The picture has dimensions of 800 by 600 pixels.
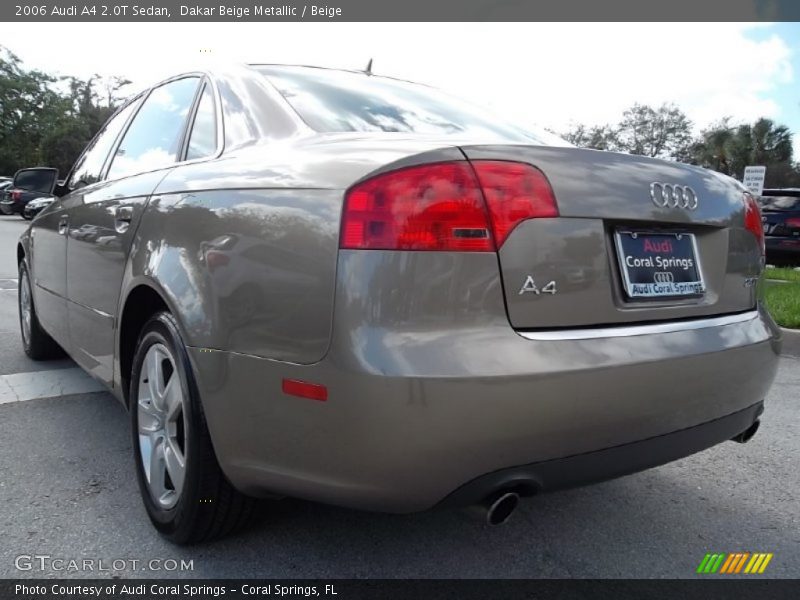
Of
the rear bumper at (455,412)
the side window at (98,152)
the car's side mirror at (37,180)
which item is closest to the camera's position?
the rear bumper at (455,412)

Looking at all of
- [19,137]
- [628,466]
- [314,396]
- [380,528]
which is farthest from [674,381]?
[19,137]

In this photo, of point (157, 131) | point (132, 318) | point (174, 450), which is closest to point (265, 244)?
point (174, 450)

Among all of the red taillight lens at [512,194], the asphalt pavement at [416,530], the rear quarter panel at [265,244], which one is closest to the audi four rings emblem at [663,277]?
the red taillight lens at [512,194]

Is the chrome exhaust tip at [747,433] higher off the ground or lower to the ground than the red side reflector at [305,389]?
lower

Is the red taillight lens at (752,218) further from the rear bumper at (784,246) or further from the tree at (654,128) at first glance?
the tree at (654,128)

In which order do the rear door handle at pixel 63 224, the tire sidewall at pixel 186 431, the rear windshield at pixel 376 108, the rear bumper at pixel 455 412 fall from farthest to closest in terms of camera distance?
the rear door handle at pixel 63 224 < the rear windshield at pixel 376 108 < the tire sidewall at pixel 186 431 < the rear bumper at pixel 455 412

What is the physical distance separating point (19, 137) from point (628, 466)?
60681 millimetres

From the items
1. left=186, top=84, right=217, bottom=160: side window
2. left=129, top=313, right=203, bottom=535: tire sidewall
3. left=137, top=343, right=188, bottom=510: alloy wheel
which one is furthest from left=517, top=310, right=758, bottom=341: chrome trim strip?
left=186, top=84, right=217, bottom=160: side window

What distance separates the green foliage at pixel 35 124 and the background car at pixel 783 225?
48120 mm

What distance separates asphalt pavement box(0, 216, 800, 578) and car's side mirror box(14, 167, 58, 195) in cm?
185

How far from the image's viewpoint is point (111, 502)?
2.62 m

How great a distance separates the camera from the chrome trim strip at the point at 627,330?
1703mm

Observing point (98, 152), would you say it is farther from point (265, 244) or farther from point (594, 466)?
point (594, 466)

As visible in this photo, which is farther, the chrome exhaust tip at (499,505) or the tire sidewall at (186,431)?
the tire sidewall at (186,431)
